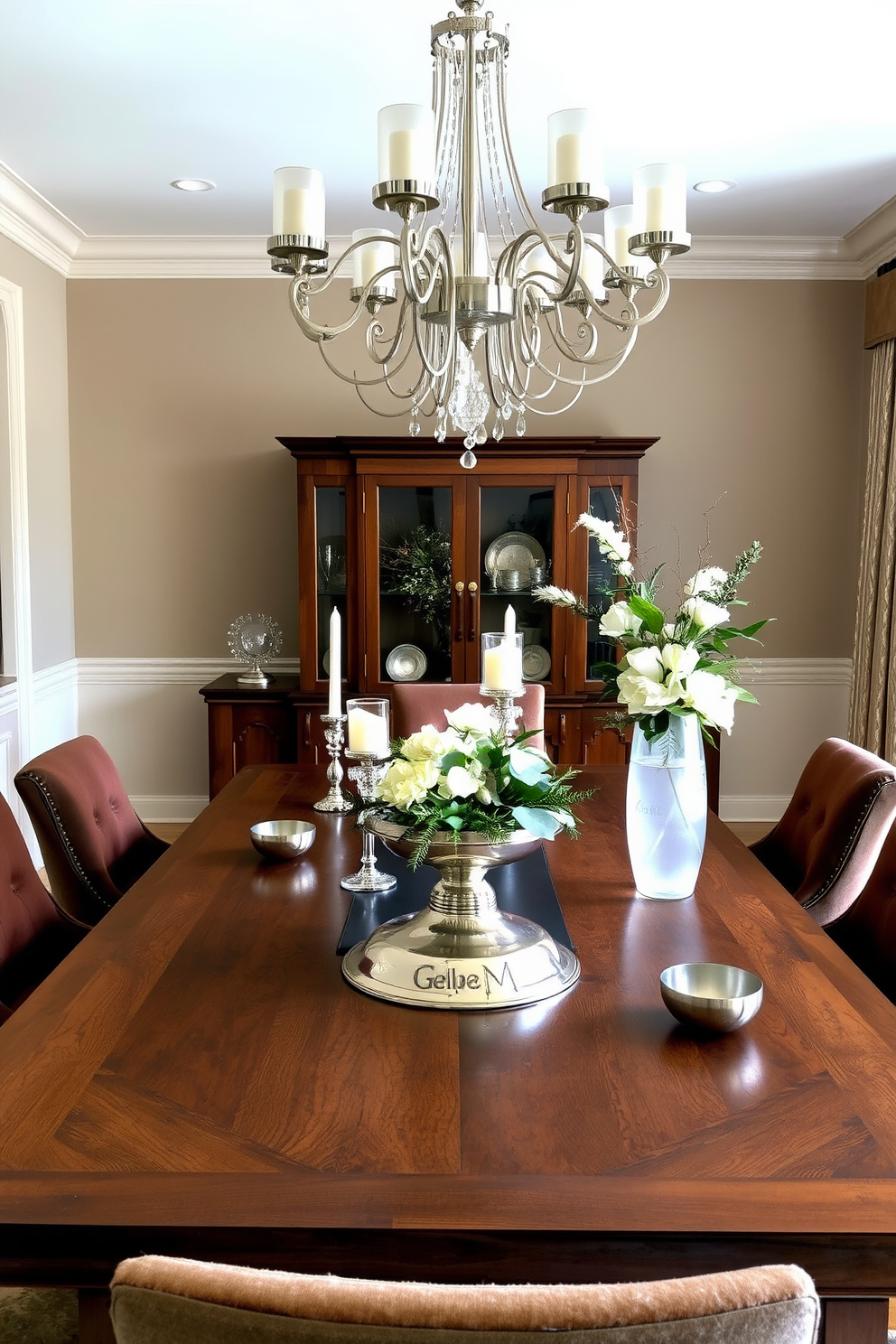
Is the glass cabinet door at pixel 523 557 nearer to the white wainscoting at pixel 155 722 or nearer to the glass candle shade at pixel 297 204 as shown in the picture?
the white wainscoting at pixel 155 722

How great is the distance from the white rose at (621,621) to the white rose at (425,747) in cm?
44

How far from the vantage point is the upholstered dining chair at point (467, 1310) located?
2.03 ft

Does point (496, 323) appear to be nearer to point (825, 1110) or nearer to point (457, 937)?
point (457, 937)

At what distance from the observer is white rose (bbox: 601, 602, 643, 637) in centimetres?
177

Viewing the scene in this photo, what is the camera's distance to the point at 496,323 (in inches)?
87.1

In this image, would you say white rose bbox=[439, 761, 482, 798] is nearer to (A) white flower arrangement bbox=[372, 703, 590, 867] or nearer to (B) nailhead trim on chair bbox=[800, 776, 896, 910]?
(A) white flower arrangement bbox=[372, 703, 590, 867]

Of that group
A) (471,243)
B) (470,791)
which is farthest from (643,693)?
(471,243)

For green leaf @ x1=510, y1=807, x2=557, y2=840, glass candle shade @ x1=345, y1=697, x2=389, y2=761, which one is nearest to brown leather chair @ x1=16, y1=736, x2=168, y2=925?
glass candle shade @ x1=345, y1=697, x2=389, y2=761

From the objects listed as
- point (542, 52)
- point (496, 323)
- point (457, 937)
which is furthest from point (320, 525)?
point (457, 937)

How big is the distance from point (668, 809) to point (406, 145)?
1.15 metres

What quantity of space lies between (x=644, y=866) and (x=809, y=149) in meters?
2.78

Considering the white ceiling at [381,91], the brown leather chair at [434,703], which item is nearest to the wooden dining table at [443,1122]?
the brown leather chair at [434,703]

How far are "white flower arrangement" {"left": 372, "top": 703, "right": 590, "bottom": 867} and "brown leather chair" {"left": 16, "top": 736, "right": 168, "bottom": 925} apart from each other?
3.30 feet

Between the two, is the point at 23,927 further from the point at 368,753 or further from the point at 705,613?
the point at 705,613
